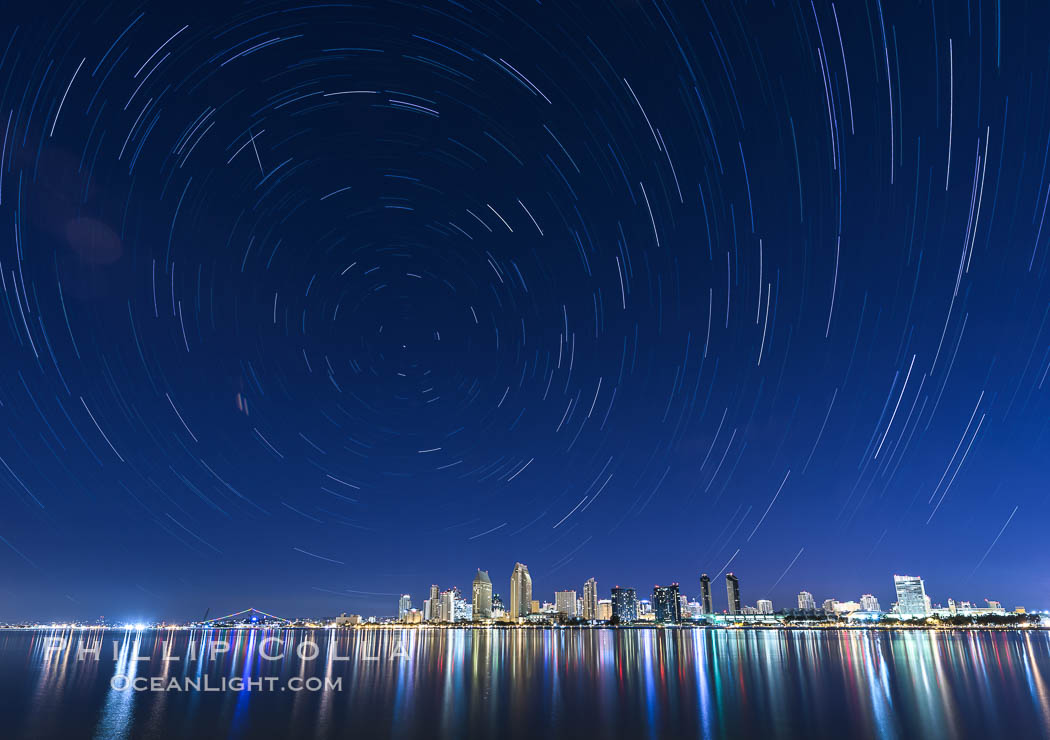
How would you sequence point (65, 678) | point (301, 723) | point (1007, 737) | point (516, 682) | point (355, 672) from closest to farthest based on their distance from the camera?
point (1007, 737) → point (301, 723) → point (516, 682) → point (65, 678) → point (355, 672)

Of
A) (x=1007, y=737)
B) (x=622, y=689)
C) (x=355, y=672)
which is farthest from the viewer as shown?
(x=355, y=672)

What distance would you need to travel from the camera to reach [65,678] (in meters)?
39.9

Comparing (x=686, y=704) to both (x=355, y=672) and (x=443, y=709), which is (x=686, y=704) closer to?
(x=443, y=709)

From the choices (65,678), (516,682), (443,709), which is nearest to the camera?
(443,709)

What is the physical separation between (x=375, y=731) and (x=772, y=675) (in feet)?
105

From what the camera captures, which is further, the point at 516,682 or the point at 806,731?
the point at 516,682

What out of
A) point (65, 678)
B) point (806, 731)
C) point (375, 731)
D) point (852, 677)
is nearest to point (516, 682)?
point (375, 731)

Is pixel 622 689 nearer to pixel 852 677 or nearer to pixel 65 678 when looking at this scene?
pixel 852 677

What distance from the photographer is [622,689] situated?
34.0 m

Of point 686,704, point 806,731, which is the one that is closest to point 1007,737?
Result: point 806,731

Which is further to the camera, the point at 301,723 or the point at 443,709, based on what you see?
the point at 443,709

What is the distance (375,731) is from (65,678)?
3219cm

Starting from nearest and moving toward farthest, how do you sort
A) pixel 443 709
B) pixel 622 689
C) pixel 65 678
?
1. pixel 443 709
2. pixel 622 689
3. pixel 65 678

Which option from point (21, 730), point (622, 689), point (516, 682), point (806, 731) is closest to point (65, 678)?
point (21, 730)
